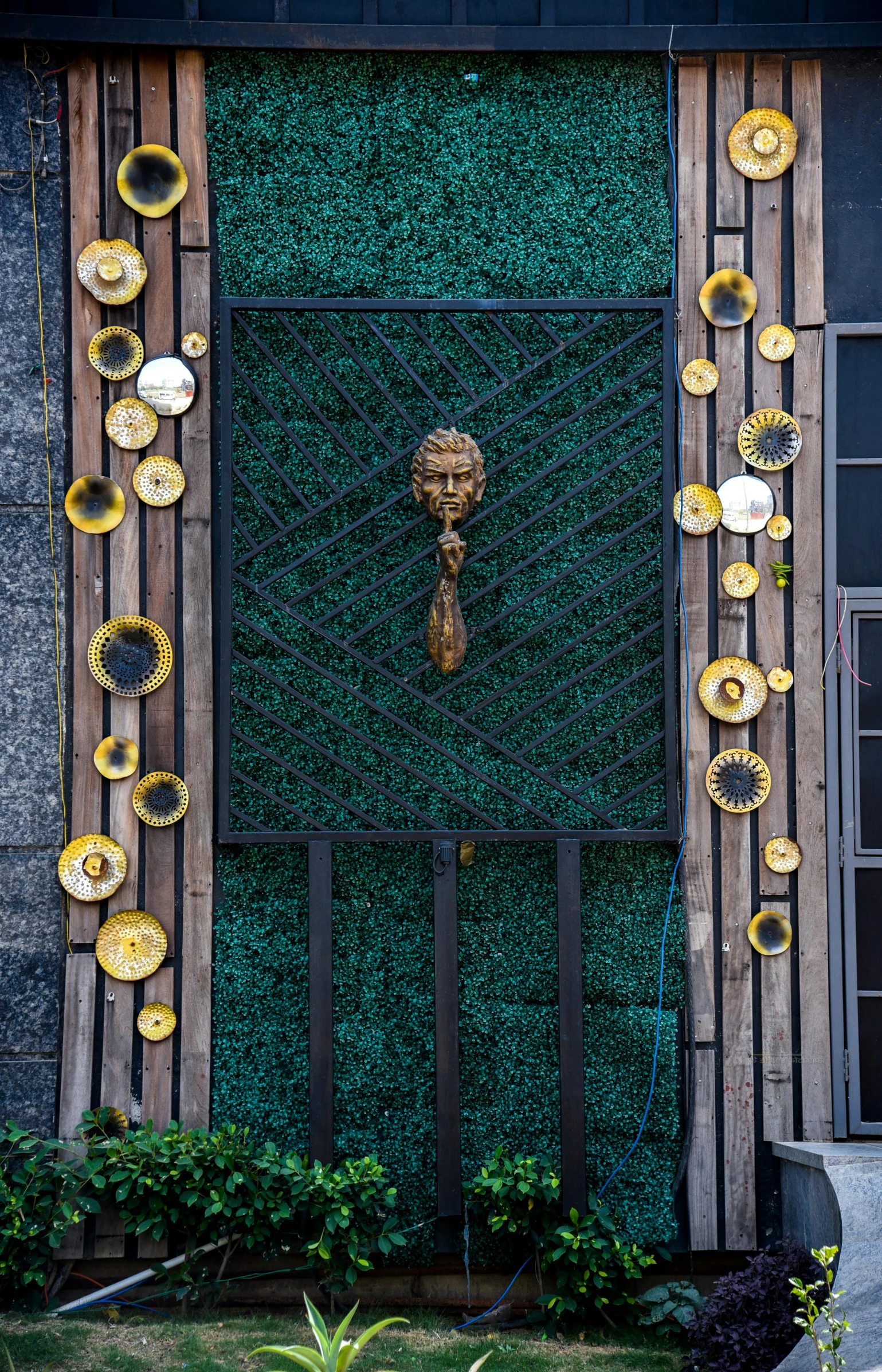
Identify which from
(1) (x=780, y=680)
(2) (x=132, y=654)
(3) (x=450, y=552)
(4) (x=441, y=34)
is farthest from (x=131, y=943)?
(4) (x=441, y=34)

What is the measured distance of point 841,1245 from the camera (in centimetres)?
293

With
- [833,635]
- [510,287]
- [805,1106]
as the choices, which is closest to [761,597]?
[833,635]

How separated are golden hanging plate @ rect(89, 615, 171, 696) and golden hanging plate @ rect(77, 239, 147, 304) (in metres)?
1.21

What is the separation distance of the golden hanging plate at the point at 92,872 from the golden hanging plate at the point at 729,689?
2.29 m

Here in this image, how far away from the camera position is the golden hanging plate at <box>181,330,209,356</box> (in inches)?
146

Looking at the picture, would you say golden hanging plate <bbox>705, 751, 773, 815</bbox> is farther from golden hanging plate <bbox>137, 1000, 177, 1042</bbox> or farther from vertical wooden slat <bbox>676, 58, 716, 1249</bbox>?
golden hanging plate <bbox>137, 1000, 177, 1042</bbox>

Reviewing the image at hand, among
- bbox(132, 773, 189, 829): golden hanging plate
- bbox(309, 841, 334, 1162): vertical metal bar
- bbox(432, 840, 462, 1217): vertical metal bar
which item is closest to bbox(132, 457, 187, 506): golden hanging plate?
bbox(132, 773, 189, 829): golden hanging plate

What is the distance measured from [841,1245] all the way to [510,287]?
3413mm

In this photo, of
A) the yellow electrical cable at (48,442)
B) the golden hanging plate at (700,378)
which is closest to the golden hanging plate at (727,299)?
the golden hanging plate at (700,378)

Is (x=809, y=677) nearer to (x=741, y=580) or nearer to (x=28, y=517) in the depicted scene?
(x=741, y=580)

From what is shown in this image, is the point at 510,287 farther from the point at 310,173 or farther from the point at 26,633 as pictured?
the point at 26,633

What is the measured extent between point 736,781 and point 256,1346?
257cm

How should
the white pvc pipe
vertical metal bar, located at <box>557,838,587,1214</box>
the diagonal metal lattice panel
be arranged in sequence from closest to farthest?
the white pvc pipe
vertical metal bar, located at <box>557,838,587,1214</box>
the diagonal metal lattice panel

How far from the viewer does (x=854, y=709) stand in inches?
150
